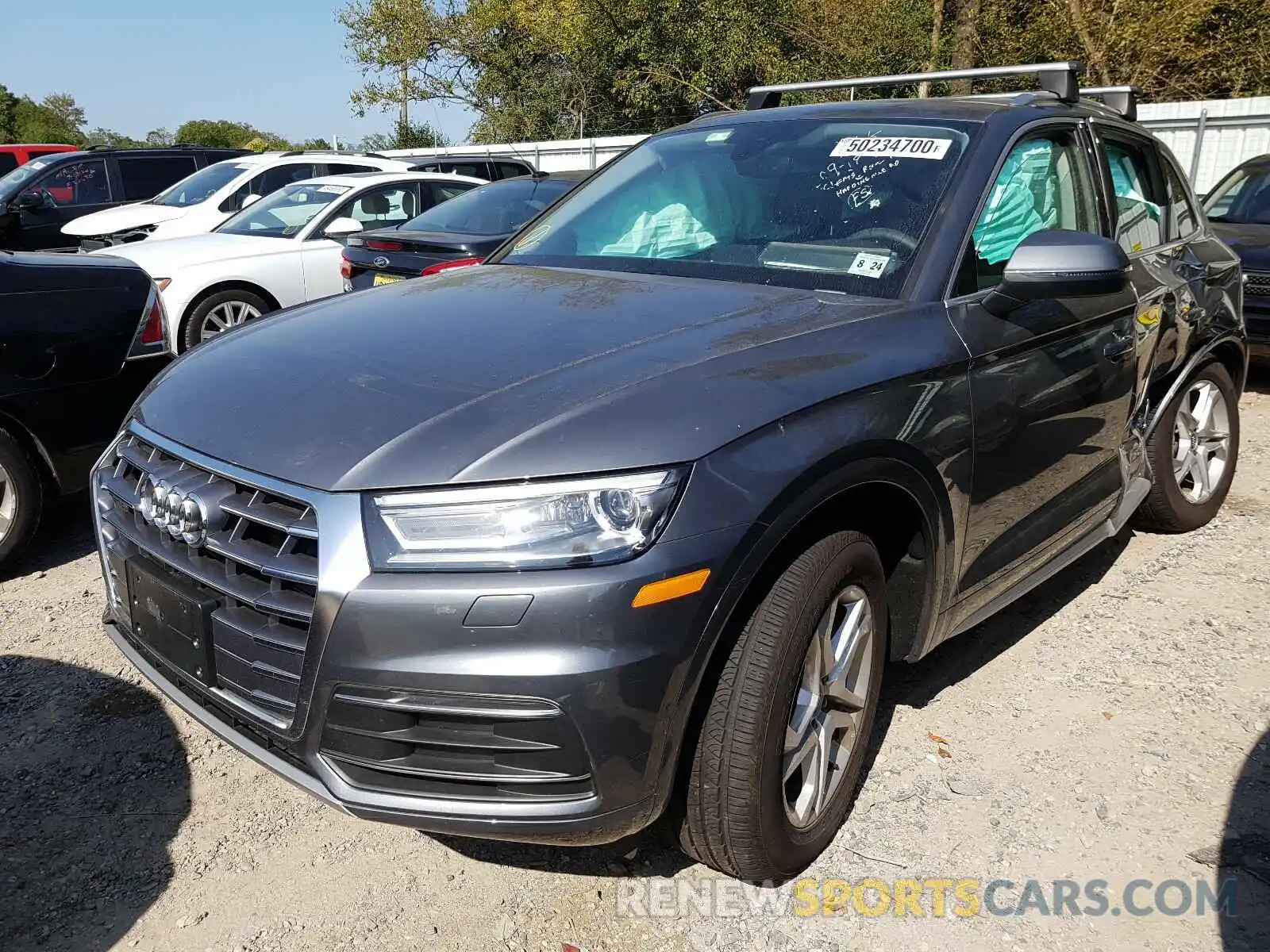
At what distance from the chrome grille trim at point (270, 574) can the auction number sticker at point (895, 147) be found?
1945mm

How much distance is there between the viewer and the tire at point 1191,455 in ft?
13.7

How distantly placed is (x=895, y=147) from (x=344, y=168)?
951 cm

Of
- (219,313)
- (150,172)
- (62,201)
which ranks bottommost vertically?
(219,313)

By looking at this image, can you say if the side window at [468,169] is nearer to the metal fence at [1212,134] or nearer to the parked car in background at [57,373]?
the metal fence at [1212,134]

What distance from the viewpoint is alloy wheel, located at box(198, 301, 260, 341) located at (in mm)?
7320

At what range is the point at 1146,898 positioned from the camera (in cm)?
241

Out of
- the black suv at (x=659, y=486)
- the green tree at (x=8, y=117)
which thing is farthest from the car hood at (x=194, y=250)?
the green tree at (x=8, y=117)

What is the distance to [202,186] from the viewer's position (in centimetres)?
1120

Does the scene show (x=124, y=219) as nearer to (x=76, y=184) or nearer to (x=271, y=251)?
(x=76, y=184)

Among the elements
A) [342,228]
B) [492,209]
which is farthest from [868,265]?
[342,228]

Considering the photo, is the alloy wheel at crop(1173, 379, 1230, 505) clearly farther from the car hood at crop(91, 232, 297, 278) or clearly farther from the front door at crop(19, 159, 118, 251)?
the front door at crop(19, 159, 118, 251)

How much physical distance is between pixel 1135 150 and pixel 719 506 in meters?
3.05

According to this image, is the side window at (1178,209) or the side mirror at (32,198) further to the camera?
the side mirror at (32,198)

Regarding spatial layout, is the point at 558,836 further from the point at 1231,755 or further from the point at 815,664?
the point at 1231,755
